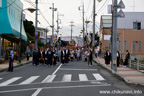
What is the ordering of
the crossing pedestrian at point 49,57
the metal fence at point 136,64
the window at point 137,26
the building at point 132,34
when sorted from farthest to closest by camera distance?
the window at point 137,26, the building at point 132,34, the crossing pedestrian at point 49,57, the metal fence at point 136,64

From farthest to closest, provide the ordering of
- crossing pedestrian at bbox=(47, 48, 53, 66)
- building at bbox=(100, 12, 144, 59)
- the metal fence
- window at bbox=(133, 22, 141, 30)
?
window at bbox=(133, 22, 141, 30) < building at bbox=(100, 12, 144, 59) < crossing pedestrian at bbox=(47, 48, 53, 66) < the metal fence

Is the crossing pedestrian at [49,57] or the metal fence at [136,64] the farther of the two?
the crossing pedestrian at [49,57]

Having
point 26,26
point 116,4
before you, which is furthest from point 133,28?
point 26,26

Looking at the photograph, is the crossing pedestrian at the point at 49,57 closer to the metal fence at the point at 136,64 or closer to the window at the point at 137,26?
the metal fence at the point at 136,64

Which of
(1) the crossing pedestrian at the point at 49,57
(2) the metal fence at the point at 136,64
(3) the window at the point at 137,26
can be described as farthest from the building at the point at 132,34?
(1) the crossing pedestrian at the point at 49,57

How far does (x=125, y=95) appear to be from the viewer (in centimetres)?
930

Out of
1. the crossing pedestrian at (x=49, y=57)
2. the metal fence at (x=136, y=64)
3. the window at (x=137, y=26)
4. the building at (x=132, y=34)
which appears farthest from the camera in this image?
the window at (x=137, y=26)

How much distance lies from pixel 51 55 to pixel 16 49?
48.5 feet

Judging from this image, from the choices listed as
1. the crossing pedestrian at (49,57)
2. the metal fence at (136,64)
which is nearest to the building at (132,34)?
the metal fence at (136,64)

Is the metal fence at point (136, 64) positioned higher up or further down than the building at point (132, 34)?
further down

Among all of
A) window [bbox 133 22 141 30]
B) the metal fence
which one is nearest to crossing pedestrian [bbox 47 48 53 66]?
the metal fence

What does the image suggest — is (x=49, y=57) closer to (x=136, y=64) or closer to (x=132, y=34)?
(x=136, y=64)

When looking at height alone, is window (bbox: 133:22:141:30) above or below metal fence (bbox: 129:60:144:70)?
above

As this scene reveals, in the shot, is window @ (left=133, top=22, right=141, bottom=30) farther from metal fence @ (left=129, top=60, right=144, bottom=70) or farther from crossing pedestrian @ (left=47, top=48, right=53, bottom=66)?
crossing pedestrian @ (left=47, top=48, right=53, bottom=66)
